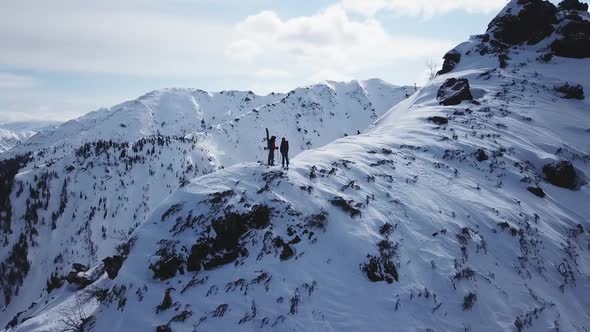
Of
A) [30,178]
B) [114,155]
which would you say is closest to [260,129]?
[114,155]

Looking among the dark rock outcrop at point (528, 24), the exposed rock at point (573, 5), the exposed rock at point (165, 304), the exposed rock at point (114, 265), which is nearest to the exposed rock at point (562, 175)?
the exposed rock at point (165, 304)

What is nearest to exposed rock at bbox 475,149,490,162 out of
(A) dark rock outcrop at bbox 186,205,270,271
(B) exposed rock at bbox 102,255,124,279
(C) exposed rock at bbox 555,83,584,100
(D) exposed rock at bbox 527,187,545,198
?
(D) exposed rock at bbox 527,187,545,198

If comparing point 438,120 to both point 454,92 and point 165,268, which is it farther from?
point 165,268

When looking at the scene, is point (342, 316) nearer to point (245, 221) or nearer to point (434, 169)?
point (245, 221)

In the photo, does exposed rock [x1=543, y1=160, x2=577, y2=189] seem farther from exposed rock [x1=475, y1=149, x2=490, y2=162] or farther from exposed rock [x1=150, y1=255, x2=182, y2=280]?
exposed rock [x1=150, y1=255, x2=182, y2=280]

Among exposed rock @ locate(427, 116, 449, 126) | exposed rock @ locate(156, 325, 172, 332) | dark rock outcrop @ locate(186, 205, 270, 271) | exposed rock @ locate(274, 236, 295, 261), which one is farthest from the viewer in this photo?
exposed rock @ locate(427, 116, 449, 126)
